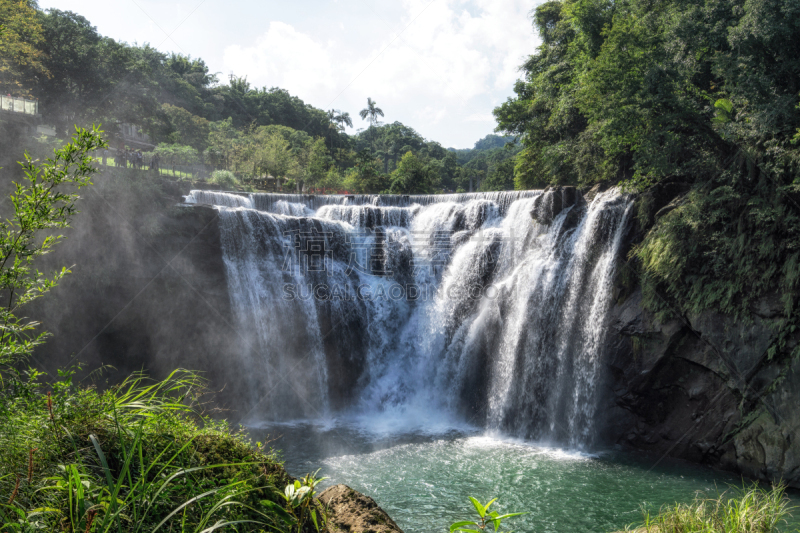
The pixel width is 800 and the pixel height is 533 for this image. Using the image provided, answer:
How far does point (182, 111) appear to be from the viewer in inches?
1604

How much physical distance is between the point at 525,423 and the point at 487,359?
2.26m

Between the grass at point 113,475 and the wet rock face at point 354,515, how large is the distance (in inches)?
30.5

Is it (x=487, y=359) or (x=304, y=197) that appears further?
(x=304, y=197)

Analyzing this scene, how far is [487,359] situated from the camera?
46.4ft

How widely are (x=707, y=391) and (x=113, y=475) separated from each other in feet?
40.5

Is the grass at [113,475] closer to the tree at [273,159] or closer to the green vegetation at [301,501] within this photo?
the green vegetation at [301,501]

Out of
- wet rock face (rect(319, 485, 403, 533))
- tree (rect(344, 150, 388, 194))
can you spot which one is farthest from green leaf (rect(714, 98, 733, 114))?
tree (rect(344, 150, 388, 194))

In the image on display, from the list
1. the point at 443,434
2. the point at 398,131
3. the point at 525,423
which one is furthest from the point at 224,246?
the point at 398,131

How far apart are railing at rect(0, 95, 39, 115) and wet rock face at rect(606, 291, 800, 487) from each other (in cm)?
2066

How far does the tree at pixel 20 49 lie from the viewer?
18.0 m

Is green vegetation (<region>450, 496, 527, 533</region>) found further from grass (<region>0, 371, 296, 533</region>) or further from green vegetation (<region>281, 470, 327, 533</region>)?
grass (<region>0, 371, 296, 533</region>)

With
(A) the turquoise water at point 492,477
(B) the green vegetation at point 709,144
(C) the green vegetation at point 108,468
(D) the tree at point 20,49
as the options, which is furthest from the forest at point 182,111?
(B) the green vegetation at point 709,144

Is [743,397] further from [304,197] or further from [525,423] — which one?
[304,197]

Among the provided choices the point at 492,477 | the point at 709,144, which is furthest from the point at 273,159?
the point at 492,477
